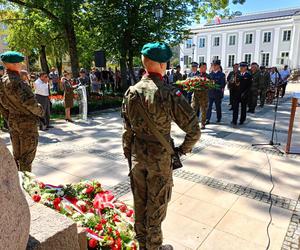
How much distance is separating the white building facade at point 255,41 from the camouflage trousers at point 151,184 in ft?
132

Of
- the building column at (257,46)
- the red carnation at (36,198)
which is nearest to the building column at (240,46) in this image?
the building column at (257,46)

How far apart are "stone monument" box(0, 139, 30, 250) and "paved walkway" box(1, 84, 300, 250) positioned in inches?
76.8

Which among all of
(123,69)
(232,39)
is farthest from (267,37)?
(123,69)

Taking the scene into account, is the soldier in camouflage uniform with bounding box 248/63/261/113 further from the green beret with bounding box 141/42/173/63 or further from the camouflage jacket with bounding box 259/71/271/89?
the green beret with bounding box 141/42/173/63

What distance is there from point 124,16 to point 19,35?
12.4 m

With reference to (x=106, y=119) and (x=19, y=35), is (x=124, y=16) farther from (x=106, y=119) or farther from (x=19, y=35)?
(x=19, y=35)

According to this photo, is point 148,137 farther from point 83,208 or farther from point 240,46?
point 240,46

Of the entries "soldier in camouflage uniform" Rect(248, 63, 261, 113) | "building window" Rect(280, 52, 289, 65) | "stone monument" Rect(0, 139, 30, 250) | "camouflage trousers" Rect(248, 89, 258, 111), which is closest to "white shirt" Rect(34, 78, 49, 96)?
"stone monument" Rect(0, 139, 30, 250)

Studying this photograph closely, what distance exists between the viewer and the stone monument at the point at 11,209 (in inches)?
61.3

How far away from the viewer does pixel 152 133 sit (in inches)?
99.9

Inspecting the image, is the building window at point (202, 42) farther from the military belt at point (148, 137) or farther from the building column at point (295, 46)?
the military belt at point (148, 137)

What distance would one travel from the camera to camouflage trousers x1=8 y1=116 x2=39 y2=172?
159 inches

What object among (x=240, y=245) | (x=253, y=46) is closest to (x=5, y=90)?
(x=240, y=245)

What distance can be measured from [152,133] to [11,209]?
1.31 m
